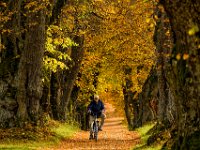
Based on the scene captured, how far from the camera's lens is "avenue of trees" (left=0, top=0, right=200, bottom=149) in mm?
8594

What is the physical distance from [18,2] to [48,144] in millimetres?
5738

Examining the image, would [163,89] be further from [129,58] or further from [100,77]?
[100,77]

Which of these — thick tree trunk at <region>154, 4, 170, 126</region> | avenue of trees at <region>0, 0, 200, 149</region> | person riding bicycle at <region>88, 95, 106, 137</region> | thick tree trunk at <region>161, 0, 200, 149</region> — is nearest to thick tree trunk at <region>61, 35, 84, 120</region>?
avenue of trees at <region>0, 0, 200, 149</region>

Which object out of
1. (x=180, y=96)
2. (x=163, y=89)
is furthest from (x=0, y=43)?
(x=180, y=96)

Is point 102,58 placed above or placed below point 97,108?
above

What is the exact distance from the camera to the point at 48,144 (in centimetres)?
1864

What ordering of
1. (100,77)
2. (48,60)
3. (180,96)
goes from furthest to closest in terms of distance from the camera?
(100,77)
(48,60)
(180,96)

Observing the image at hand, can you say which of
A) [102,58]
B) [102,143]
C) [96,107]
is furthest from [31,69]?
[102,58]

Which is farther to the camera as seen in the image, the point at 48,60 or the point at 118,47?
the point at 118,47

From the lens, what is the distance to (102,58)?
39281mm

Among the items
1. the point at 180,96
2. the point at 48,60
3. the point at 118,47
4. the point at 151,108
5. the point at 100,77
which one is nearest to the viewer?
the point at 180,96

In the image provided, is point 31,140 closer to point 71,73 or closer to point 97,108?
point 97,108

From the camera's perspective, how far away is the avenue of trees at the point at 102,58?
8594 mm

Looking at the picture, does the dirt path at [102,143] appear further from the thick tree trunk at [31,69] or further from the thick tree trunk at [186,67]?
the thick tree trunk at [186,67]
